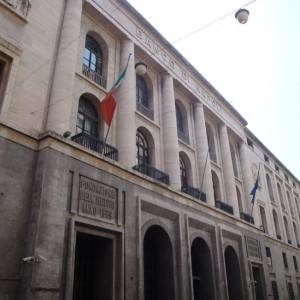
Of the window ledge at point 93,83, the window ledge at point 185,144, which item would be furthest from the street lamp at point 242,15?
the window ledge at point 185,144

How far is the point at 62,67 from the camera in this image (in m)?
13.0

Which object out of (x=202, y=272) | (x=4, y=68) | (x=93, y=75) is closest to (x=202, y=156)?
(x=202, y=272)

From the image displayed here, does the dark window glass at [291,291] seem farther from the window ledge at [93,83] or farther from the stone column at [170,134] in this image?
the window ledge at [93,83]

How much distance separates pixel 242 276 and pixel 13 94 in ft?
51.6

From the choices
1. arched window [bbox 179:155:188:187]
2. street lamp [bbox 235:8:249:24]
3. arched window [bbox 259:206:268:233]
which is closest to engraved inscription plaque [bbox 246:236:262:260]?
arched window [bbox 259:206:268:233]

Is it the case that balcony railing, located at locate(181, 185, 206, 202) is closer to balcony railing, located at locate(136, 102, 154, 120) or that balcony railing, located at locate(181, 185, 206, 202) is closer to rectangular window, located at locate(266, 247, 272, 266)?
balcony railing, located at locate(136, 102, 154, 120)

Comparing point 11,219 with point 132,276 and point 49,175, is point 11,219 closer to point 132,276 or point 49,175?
point 49,175

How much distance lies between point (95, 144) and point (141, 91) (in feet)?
21.1

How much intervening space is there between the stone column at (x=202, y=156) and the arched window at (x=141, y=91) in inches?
174

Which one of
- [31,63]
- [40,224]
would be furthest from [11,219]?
A: [31,63]

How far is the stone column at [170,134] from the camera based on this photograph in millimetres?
17391

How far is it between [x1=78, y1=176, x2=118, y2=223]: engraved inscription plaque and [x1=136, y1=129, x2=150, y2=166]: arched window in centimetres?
424

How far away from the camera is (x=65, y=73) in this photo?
12969mm

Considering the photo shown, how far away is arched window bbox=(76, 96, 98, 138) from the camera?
1423cm
